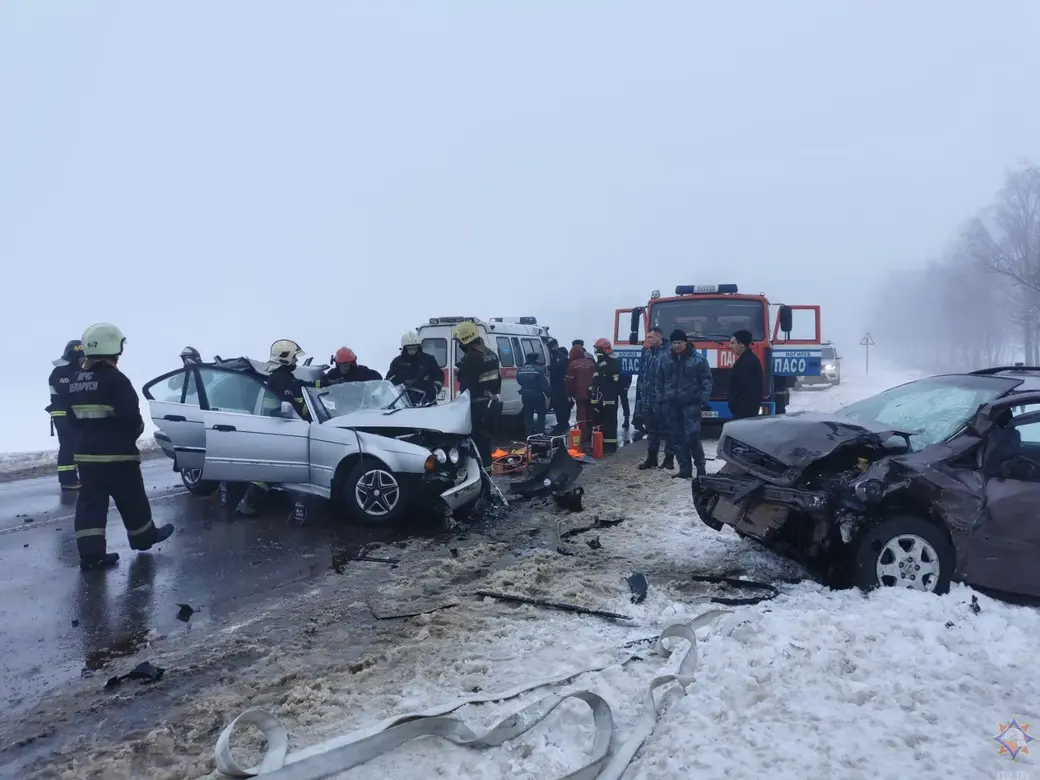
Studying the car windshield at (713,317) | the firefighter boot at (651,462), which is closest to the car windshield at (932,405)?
the firefighter boot at (651,462)

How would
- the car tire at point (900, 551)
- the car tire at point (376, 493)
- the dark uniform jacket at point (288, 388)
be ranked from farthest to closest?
the dark uniform jacket at point (288, 388)
the car tire at point (376, 493)
the car tire at point (900, 551)

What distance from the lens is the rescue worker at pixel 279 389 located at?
7.75 m

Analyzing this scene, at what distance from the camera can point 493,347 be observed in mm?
14320

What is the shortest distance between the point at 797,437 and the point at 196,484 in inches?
284

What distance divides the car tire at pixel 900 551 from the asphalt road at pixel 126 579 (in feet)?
13.0

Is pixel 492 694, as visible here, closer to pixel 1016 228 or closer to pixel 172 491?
pixel 172 491

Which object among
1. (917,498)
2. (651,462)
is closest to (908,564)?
(917,498)

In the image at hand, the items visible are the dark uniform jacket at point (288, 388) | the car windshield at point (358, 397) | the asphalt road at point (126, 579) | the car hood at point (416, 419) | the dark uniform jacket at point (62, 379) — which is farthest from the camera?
the dark uniform jacket at point (62, 379)

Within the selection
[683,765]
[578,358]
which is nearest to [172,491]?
[578,358]

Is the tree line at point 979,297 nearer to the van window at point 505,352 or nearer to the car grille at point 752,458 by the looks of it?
the van window at point 505,352

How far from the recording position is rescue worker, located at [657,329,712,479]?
918 centimetres

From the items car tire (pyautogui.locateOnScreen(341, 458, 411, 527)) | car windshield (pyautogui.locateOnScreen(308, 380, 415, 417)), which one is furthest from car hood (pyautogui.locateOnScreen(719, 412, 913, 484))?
car windshield (pyautogui.locateOnScreen(308, 380, 415, 417))

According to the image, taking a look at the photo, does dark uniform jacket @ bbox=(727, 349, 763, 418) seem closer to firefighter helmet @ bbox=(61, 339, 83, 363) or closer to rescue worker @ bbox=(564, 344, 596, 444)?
rescue worker @ bbox=(564, 344, 596, 444)

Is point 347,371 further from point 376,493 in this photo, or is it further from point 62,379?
point 62,379
